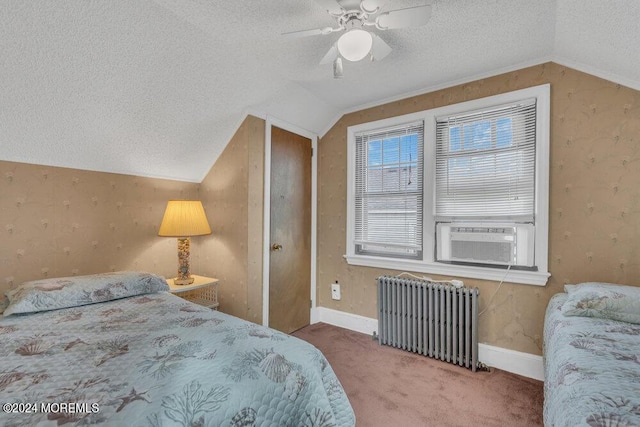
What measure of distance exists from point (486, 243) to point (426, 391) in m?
1.23

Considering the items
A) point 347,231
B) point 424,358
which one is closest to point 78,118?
point 347,231

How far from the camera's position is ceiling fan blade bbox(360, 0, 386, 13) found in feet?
4.76

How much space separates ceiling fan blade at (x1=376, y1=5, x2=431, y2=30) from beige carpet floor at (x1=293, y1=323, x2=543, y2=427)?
2.23 meters

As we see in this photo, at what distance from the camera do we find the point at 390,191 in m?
2.91

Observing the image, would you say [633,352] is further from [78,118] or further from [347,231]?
[78,118]

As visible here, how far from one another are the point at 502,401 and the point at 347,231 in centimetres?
186

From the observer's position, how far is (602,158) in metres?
2.02

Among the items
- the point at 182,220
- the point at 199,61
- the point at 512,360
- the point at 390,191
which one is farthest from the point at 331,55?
the point at 512,360

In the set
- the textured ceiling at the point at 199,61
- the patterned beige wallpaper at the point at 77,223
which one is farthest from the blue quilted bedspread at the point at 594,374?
the patterned beige wallpaper at the point at 77,223

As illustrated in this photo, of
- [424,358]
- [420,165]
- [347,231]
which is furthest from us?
[347,231]

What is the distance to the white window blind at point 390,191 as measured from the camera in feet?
9.11

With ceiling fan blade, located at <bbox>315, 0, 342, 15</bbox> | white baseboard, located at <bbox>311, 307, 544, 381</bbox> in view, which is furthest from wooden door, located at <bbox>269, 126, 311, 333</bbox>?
white baseboard, located at <bbox>311, 307, 544, 381</bbox>

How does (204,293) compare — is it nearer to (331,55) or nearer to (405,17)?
(331,55)

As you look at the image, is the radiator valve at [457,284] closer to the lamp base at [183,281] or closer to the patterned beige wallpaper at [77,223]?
the lamp base at [183,281]
